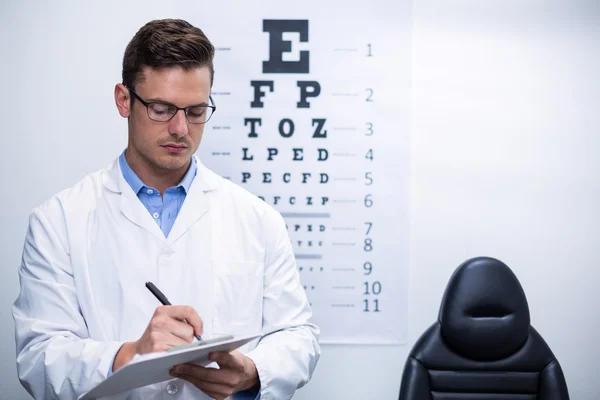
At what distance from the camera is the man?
1.29m

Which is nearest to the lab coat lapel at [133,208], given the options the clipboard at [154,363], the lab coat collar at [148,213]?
the lab coat collar at [148,213]

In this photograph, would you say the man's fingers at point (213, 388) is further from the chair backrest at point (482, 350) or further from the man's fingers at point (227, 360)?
the chair backrest at point (482, 350)

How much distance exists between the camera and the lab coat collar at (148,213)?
141 centimetres

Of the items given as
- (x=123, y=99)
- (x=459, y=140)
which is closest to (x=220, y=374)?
(x=123, y=99)

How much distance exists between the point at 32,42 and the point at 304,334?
1356 millimetres

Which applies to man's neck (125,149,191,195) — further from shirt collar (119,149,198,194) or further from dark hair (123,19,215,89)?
dark hair (123,19,215,89)

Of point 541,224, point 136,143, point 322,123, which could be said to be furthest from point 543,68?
point 136,143

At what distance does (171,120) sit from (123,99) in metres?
0.15

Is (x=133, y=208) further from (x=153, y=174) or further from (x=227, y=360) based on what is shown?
(x=227, y=360)

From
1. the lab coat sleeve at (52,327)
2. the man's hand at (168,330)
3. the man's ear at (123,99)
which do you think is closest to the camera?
the man's hand at (168,330)

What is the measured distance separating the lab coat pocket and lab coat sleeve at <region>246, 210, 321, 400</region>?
0.04 meters

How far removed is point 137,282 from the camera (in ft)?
4.52

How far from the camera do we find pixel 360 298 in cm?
205

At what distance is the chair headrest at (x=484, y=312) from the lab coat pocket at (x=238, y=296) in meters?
0.56
